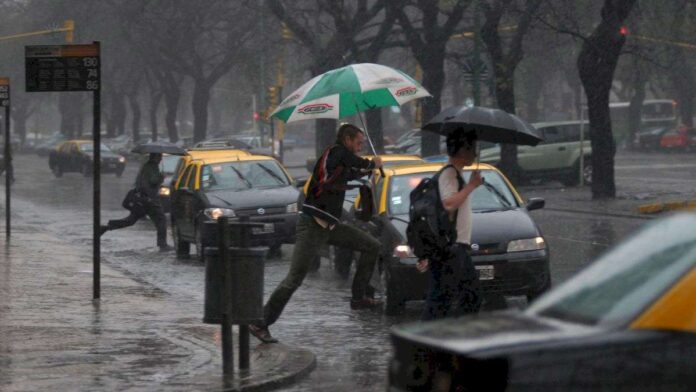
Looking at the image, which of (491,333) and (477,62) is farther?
(477,62)

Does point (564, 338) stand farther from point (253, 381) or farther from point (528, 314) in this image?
point (253, 381)

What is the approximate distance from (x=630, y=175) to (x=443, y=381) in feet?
130

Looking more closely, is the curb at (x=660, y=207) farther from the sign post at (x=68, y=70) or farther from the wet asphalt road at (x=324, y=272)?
the sign post at (x=68, y=70)

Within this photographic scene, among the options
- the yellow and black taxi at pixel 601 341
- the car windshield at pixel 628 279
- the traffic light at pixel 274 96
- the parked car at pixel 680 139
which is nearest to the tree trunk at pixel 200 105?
the traffic light at pixel 274 96

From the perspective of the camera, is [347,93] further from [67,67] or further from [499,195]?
[67,67]

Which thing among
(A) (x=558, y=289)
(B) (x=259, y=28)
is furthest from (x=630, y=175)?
(A) (x=558, y=289)

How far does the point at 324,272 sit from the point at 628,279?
508 inches

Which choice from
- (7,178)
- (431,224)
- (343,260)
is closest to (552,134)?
(7,178)

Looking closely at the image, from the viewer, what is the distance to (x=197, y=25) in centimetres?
5700

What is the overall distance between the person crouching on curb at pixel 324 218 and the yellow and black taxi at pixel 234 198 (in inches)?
272

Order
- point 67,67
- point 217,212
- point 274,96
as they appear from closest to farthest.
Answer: point 67,67 < point 217,212 < point 274,96

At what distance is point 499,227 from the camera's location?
1376cm

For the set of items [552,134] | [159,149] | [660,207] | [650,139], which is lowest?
[660,207]

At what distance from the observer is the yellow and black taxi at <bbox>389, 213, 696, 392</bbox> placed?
5.09m
